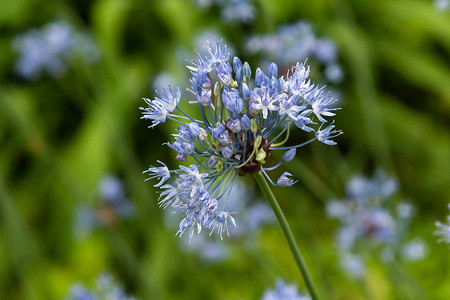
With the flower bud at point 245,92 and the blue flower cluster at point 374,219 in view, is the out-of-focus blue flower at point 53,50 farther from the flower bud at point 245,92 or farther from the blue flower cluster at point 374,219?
the flower bud at point 245,92

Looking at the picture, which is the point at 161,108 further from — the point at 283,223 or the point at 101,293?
the point at 101,293

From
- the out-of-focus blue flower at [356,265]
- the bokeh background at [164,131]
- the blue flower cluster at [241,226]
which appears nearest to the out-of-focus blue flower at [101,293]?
the blue flower cluster at [241,226]

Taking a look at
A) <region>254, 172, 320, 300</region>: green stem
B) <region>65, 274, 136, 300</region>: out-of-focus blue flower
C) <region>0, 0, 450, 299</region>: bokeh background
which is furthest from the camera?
<region>0, 0, 450, 299</region>: bokeh background

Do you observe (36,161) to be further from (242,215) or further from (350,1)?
(350,1)

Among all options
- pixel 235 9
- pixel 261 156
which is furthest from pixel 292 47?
pixel 261 156

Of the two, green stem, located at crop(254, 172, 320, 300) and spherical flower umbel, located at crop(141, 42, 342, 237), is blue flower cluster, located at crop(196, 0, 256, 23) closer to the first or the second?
spherical flower umbel, located at crop(141, 42, 342, 237)

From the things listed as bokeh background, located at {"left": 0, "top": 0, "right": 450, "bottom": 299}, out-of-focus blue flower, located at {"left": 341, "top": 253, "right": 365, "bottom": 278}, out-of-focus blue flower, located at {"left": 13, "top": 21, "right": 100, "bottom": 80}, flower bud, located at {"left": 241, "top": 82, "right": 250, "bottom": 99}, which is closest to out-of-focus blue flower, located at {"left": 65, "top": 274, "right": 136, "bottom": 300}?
out-of-focus blue flower, located at {"left": 341, "top": 253, "right": 365, "bottom": 278}
